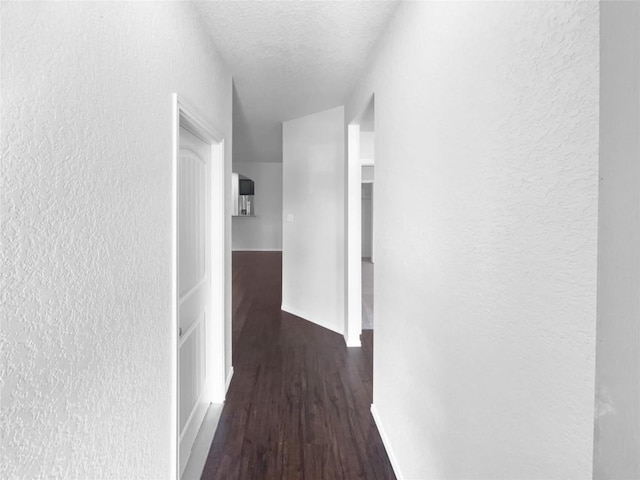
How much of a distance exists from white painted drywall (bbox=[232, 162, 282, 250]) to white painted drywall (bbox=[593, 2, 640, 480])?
29.8 feet

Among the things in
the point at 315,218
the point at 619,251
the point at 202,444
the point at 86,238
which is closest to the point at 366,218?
the point at 315,218

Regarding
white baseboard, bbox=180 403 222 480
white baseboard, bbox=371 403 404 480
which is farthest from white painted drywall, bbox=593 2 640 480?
white baseboard, bbox=180 403 222 480

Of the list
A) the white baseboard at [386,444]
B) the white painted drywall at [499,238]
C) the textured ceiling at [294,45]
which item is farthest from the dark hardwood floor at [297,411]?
the textured ceiling at [294,45]

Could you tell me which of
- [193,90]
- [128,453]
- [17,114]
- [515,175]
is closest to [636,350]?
[515,175]

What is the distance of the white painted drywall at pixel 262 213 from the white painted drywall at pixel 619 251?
909 centimetres

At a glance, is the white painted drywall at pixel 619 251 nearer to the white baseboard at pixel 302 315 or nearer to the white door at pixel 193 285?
the white door at pixel 193 285

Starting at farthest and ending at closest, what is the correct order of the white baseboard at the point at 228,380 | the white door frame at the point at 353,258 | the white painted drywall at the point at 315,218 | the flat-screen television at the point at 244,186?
the flat-screen television at the point at 244,186, the white painted drywall at the point at 315,218, the white door frame at the point at 353,258, the white baseboard at the point at 228,380

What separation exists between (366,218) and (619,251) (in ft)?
31.8

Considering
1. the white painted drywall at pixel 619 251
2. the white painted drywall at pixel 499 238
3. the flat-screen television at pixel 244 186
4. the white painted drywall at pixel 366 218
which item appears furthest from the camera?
the white painted drywall at pixel 366 218

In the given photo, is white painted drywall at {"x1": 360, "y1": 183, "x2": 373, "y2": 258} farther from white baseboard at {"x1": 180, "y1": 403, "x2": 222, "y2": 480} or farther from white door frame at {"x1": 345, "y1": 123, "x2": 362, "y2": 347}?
white baseboard at {"x1": 180, "y1": 403, "x2": 222, "y2": 480}

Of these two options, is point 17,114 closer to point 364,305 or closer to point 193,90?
point 193,90

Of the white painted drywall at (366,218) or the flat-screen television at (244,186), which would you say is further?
the white painted drywall at (366,218)

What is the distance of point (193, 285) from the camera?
6.45ft

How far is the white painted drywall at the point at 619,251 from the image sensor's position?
432 mm
